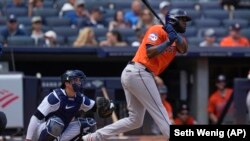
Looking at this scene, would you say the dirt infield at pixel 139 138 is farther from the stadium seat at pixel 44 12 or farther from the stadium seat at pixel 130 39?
the stadium seat at pixel 44 12

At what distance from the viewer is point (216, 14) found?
47.2 feet

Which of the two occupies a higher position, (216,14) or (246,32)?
(216,14)

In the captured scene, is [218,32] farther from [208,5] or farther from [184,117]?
[184,117]

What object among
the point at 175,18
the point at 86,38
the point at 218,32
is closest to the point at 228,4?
the point at 218,32

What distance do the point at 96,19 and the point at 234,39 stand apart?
228 cm

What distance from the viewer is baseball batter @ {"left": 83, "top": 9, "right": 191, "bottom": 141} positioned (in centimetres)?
806

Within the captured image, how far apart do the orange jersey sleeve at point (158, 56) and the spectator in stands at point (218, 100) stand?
4239mm

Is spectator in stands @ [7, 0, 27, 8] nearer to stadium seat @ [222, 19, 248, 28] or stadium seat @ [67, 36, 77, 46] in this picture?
stadium seat @ [67, 36, 77, 46]

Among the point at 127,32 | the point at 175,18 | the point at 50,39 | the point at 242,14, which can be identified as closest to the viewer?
the point at 175,18

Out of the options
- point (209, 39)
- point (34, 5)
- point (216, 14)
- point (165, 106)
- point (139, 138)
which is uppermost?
point (34, 5)

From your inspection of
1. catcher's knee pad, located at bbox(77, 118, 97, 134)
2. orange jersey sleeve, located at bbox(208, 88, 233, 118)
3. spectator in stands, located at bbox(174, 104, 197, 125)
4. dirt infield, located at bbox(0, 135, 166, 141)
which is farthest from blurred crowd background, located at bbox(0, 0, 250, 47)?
catcher's knee pad, located at bbox(77, 118, 97, 134)

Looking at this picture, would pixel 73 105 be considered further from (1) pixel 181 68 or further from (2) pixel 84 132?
(1) pixel 181 68

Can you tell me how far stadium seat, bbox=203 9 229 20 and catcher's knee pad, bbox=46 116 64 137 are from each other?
660 centimetres

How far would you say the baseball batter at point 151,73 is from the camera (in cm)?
806
